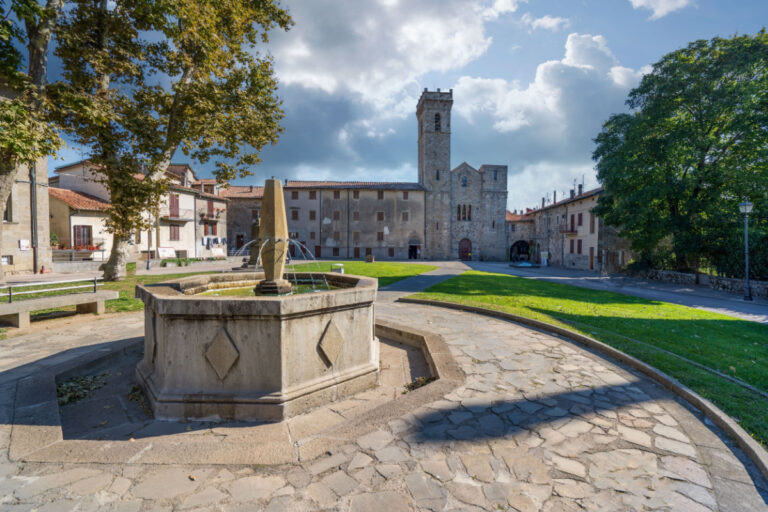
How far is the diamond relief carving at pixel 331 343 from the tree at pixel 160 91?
409 inches

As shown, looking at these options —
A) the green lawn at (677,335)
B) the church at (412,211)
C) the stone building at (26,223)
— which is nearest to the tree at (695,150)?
the green lawn at (677,335)

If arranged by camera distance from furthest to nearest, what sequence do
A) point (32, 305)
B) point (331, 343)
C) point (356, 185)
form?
point (356, 185)
point (32, 305)
point (331, 343)

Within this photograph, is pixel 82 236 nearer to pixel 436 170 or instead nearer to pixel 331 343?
pixel 331 343

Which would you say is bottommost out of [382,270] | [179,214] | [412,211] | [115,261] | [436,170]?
[382,270]

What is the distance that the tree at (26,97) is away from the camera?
7570mm

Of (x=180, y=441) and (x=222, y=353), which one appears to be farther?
(x=222, y=353)

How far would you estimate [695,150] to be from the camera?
17.9 m

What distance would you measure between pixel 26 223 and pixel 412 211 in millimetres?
33900

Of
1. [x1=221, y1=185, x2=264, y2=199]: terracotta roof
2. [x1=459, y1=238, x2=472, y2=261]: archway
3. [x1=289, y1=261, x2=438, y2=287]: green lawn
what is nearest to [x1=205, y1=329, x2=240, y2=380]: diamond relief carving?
[x1=289, y1=261, x2=438, y2=287]: green lawn

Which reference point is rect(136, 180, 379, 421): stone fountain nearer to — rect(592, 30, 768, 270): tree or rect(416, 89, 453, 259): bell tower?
rect(592, 30, 768, 270): tree

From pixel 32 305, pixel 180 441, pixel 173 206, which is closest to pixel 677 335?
pixel 180 441

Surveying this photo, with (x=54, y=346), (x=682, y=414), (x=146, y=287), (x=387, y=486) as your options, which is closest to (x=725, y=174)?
(x=682, y=414)

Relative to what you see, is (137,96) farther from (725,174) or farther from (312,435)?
(725,174)

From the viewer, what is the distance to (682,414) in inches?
133
